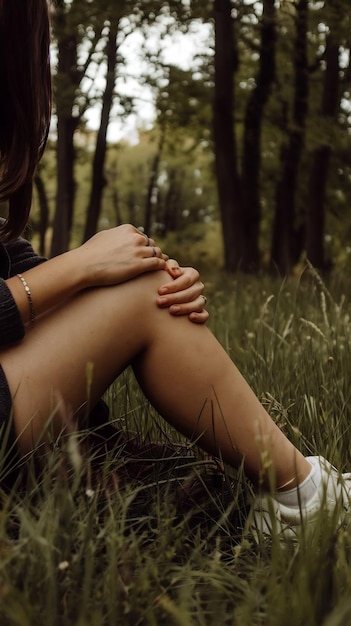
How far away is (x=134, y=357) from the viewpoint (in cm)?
200

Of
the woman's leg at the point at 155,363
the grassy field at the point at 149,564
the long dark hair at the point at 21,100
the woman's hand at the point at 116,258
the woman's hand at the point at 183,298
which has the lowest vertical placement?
the grassy field at the point at 149,564

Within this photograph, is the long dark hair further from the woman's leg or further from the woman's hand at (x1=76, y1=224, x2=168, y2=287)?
the woman's leg

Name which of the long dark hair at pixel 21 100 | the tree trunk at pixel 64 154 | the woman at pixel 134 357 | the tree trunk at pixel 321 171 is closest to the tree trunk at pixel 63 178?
the tree trunk at pixel 64 154

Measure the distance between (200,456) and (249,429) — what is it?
0.26 metres

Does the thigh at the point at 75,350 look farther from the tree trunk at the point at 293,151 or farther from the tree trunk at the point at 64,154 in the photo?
the tree trunk at the point at 64,154

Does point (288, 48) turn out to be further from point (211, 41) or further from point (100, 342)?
point (100, 342)

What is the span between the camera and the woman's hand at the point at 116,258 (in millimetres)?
1930

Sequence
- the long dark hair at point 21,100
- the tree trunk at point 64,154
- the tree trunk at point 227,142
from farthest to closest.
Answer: the tree trunk at point 64,154, the tree trunk at point 227,142, the long dark hair at point 21,100

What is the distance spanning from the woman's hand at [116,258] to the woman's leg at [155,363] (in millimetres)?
28

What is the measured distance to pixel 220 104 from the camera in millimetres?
9703

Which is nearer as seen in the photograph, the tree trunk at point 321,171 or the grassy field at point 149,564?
the grassy field at point 149,564

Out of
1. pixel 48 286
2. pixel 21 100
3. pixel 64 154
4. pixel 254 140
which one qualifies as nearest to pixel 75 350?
pixel 48 286

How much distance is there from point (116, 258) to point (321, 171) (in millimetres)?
9589

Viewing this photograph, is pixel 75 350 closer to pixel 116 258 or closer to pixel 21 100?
pixel 116 258
